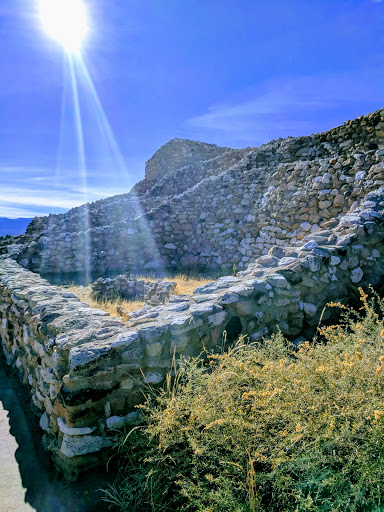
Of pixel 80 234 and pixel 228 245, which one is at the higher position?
pixel 80 234

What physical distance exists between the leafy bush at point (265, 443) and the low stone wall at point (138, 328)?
A: 329 mm

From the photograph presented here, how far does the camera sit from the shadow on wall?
2443 mm

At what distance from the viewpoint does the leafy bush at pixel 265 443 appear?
5.92 ft

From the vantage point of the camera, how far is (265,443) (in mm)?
2119

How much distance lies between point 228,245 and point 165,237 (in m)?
2.38

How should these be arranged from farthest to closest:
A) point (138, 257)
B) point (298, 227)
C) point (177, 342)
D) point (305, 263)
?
1. point (138, 257)
2. point (298, 227)
3. point (305, 263)
4. point (177, 342)

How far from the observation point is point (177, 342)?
304 cm

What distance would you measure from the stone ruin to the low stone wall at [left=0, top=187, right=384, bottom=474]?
0.01m

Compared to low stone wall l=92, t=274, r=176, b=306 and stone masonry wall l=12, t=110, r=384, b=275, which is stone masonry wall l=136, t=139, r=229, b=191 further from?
low stone wall l=92, t=274, r=176, b=306

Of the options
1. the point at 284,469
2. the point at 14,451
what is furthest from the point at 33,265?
the point at 284,469

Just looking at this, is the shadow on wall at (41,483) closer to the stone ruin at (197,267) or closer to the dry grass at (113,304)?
the stone ruin at (197,267)

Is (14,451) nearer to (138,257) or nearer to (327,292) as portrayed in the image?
(327,292)

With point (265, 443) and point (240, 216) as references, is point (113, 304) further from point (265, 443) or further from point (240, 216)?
point (240, 216)

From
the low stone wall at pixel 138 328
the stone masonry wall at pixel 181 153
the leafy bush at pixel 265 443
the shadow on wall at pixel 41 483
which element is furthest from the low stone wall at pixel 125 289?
the stone masonry wall at pixel 181 153
